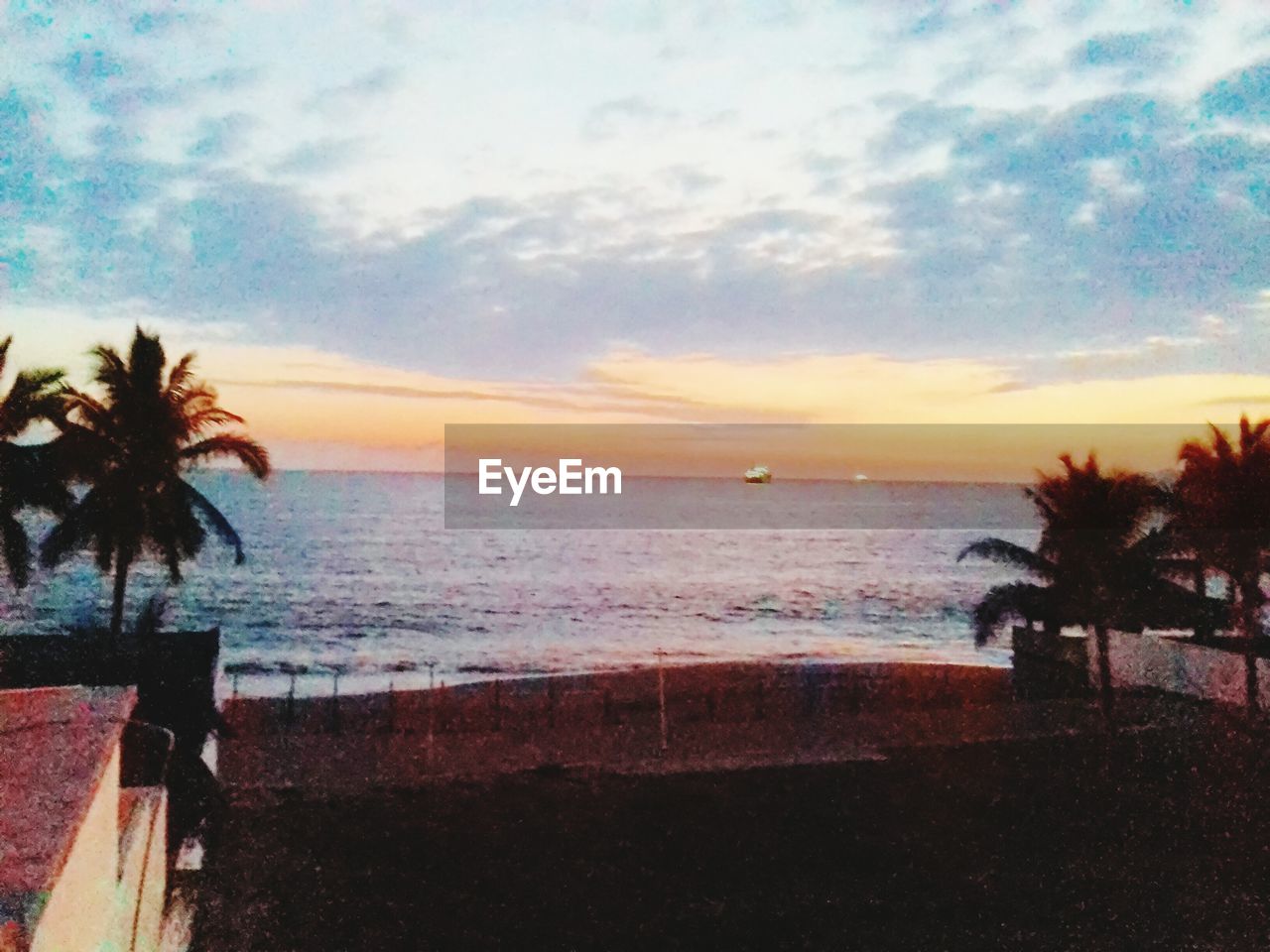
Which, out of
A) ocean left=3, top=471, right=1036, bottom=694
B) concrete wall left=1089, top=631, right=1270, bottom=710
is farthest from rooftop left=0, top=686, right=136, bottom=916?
ocean left=3, top=471, right=1036, bottom=694

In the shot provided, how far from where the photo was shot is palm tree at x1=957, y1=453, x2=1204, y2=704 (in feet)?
68.1

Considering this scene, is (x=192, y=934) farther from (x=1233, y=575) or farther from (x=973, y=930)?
(x=1233, y=575)

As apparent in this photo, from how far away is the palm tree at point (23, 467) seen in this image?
15.7 metres

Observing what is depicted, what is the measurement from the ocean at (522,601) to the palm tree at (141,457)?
56.0 feet

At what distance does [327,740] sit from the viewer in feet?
60.4

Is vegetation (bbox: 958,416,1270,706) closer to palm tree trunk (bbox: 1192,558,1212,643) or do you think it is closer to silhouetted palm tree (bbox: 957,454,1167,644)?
silhouetted palm tree (bbox: 957,454,1167,644)

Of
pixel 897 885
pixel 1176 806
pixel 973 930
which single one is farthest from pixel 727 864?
pixel 1176 806

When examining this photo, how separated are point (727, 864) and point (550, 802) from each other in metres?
3.54

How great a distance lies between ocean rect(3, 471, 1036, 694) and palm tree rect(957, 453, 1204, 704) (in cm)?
2317

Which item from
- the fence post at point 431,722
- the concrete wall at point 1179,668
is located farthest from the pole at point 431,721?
the concrete wall at point 1179,668

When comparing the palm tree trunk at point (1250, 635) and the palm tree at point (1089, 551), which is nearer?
the palm tree trunk at point (1250, 635)

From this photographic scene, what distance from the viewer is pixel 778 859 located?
12758mm

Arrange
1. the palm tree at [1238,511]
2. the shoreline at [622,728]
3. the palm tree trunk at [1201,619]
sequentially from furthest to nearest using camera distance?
1. the palm tree trunk at [1201,619]
2. the palm tree at [1238,511]
3. the shoreline at [622,728]

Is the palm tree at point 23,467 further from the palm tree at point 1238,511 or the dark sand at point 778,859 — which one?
the palm tree at point 1238,511
